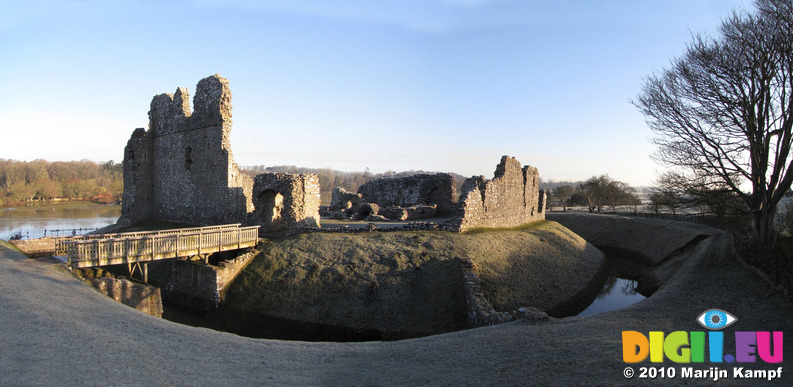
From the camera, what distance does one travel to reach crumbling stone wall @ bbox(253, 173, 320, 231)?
21.0m

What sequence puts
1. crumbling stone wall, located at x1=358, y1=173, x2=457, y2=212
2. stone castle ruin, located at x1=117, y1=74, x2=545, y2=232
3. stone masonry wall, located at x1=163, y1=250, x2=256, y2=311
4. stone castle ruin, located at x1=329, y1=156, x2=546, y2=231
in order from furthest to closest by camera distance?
crumbling stone wall, located at x1=358, y1=173, x2=457, y2=212 < stone castle ruin, located at x1=329, y1=156, x2=546, y2=231 < stone castle ruin, located at x1=117, y1=74, x2=545, y2=232 < stone masonry wall, located at x1=163, y1=250, x2=256, y2=311

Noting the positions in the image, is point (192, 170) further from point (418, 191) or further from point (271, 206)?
point (418, 191)

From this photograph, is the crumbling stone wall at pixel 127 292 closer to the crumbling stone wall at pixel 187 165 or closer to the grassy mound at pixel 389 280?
the grassy mound at pixel 389 280

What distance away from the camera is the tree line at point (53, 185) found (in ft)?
244

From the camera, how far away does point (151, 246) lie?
16031 millimetres

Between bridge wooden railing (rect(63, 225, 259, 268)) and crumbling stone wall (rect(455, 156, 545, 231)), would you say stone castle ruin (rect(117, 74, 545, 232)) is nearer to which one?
crumbling stone wall (rect(455, 156, 545, 231))

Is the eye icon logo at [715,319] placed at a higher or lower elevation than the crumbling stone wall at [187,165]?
lower

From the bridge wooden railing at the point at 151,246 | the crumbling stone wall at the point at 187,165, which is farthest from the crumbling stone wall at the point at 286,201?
the crumbling stone wall at the point at 187,165

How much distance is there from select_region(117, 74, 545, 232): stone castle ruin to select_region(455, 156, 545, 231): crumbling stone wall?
0.06 m

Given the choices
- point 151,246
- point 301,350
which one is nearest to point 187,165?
point 151,246

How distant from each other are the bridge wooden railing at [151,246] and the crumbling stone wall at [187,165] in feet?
20.0

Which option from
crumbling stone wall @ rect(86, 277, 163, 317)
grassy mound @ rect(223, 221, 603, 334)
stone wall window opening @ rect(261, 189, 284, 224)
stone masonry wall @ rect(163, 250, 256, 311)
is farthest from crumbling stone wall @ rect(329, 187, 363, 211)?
crumbling stone wall @ rect(86, 277, 163, 317)

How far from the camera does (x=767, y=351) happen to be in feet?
28.1

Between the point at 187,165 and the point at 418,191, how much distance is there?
56.0 feet
